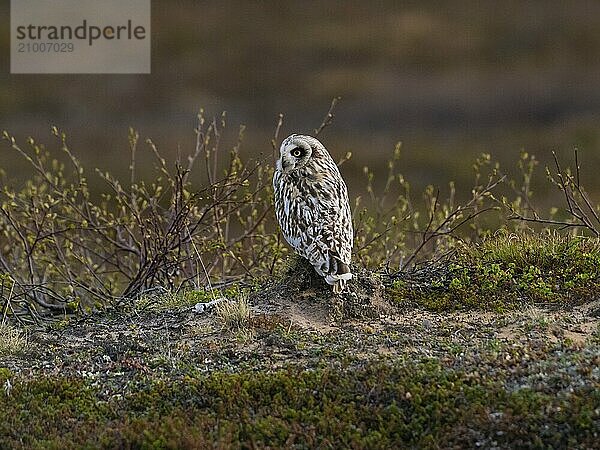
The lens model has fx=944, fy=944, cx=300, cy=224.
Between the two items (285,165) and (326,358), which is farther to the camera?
(285,165)

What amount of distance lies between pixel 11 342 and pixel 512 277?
4.73 metres

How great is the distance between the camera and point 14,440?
6.56 m

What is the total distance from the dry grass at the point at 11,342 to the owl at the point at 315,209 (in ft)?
8.32

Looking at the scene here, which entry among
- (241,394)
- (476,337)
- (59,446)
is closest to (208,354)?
(241,394)

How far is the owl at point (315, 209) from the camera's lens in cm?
821

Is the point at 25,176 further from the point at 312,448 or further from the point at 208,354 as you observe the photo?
the point at 312,448

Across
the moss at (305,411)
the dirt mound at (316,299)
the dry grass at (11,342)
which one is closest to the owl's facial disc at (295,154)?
the dirt mound at (316,299)

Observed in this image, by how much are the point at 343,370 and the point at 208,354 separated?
126 cm

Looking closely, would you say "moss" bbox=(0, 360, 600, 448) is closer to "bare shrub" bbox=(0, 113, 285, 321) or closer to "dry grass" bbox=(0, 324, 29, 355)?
"dry grass" bbox=(0, 324, 29, 355)

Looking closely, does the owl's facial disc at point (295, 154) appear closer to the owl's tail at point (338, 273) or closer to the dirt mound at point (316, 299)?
the dirt mound at point (316, 299)

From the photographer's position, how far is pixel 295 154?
8.70 m

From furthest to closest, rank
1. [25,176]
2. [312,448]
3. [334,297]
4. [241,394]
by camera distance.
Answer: [25,176] < [334,297] < [241,394] < [312,448]

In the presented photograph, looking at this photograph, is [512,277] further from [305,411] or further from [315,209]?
[305,411]

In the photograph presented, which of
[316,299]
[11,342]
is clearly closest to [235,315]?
[316,299]
